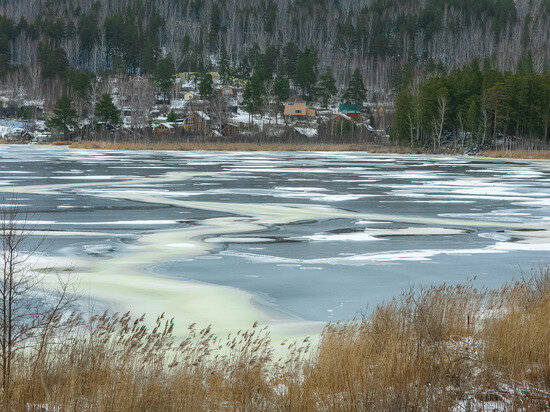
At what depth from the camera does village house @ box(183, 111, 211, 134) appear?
104875 mm

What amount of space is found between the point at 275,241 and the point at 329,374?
388 inches

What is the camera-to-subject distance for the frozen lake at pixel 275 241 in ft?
36.9

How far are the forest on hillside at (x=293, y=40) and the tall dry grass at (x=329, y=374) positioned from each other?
422ft

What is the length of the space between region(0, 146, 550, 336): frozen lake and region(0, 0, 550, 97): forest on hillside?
111 m

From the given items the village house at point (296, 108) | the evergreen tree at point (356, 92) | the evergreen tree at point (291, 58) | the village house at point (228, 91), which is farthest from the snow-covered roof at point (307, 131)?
the evergreen tree at point (291, 58)

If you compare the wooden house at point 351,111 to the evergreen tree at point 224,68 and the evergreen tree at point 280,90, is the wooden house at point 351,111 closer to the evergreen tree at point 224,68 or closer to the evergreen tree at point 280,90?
the evergreen tree at point 280,90

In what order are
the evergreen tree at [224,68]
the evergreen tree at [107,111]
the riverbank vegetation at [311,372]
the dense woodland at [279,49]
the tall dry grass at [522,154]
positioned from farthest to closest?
the evergreen tree at [224,68], the dense woodland at [279,49], the evergreen tree at [107,111], the tall dry grass at [522,154], the riverbank vegetation at [311,372]

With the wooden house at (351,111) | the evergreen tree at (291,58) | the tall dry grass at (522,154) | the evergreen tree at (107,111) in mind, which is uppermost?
the evergreen tree at (291,58)

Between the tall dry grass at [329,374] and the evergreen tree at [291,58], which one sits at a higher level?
the evergreen tree at [291,58]

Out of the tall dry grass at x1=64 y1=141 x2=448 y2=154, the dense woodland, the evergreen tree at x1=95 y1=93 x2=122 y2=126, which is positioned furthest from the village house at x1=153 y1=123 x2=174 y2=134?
the tall dry grass at x1=64 y1=141 x2=448 y2=154

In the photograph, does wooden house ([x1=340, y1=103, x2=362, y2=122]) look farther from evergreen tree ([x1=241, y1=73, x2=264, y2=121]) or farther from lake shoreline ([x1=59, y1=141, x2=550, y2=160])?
lake shoreline ([x1=59, y1=141, x2=550, y2=160])

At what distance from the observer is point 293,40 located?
17700cm

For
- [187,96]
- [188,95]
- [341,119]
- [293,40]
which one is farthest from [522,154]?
[293,40]

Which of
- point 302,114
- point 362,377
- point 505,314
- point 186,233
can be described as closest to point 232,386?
point 362,377
